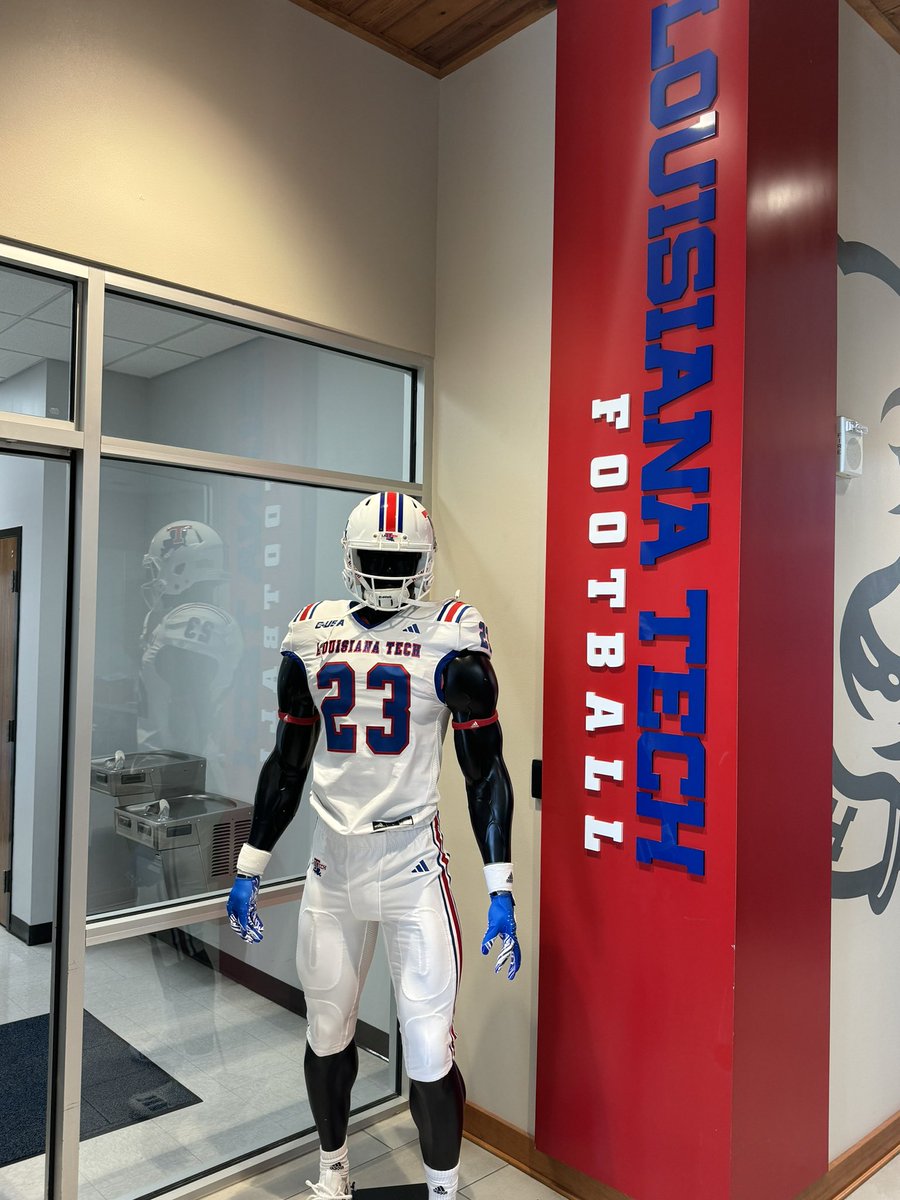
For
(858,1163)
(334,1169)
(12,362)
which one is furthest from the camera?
(858,1163)

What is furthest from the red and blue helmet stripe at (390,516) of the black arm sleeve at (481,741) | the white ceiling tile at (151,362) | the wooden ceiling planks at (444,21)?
the wooden ceiling planks at (444,21)

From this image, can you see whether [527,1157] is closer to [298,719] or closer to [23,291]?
[298,719]

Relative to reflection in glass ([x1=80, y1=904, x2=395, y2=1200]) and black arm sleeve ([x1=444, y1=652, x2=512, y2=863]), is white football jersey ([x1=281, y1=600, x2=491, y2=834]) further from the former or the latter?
reflection in glass ([x1=80, y1=904, x2=395, y2=1200])

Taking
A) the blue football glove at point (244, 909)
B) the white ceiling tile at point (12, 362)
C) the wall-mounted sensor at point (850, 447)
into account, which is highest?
the white ceiling tile at point (12, 362)

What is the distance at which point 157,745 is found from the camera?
260 centimetres

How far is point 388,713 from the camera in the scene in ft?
7.52

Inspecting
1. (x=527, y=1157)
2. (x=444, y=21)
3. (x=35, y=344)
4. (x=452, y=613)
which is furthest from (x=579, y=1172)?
(x=444, y=21)

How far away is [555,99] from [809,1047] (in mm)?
2724

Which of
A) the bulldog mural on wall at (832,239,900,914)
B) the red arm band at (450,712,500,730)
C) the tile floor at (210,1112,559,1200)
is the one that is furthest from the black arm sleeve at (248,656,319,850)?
the bulldog mural on wall at (832,239,900,914)

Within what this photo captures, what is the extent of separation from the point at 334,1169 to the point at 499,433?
207 centimetres

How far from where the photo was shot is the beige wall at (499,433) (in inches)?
111

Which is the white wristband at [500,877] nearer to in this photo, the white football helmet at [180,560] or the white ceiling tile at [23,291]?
the white football helmet at [180,560]

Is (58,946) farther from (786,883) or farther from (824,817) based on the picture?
(824,817)

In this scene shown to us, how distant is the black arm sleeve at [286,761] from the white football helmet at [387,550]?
0.96ft
